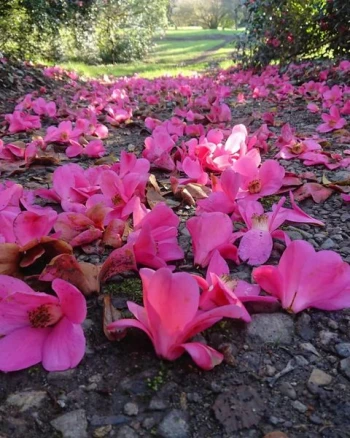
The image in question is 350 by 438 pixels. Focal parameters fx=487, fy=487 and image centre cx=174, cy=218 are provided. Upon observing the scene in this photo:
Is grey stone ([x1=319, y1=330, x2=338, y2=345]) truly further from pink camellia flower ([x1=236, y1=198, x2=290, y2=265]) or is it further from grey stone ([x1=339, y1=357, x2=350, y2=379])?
pink camellia flower ([x1=236, y1=198, x2=290, y2=265])

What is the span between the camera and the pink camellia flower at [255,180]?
5.16 ft

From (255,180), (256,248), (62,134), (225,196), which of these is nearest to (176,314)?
(256,248)

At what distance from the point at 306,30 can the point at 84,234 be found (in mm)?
7908

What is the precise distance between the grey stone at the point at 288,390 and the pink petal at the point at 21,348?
0.44 m

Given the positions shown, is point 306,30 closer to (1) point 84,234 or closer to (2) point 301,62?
(2) point 301,62

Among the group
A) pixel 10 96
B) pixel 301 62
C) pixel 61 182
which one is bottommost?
pixel 301 62

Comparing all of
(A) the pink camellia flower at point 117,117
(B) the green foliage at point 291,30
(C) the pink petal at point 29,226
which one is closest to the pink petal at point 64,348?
(C) the pink petal at point 29,226

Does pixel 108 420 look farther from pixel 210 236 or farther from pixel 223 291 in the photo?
pixel 210 236

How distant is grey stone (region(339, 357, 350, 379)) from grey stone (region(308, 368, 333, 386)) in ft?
0.11

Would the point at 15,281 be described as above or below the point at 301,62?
above

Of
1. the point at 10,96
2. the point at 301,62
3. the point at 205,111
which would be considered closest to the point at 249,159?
the point at 205,111

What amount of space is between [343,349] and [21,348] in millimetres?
619

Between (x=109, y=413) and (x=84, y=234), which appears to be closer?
(x=109, y=413)

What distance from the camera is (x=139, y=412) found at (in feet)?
2.66
